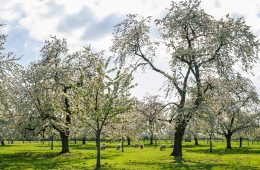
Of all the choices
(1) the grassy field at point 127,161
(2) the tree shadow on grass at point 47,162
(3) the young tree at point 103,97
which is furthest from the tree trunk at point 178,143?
(3) the young tree at point 103,97

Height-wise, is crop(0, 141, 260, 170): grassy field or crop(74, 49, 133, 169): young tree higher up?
crop(74, 49, 133, 169): young tree

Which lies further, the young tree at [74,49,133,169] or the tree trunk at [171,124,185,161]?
the tree trunk at [171,124,185,161]

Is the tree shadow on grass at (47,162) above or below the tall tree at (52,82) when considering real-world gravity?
below

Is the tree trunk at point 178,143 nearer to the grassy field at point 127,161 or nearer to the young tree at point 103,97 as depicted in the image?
the grassy field at point 127,161

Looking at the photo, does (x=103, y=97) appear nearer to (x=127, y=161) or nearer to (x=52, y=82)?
(x=127, y=161)

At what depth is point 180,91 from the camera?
Result: 142ft

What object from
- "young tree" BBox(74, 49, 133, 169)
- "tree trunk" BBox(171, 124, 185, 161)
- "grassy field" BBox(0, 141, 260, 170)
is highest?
"young tree" BBox(74, 49, 133, 169)

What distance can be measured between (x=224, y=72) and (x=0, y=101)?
77.2ft

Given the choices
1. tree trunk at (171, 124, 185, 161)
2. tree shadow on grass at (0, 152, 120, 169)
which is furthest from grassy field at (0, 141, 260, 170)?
tree trunk at (171, 124, 185, 161)

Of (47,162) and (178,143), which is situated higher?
(178,143)

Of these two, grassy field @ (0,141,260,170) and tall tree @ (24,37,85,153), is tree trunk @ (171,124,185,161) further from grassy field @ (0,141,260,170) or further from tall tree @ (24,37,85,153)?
tall tree @ (24,37,85,153)

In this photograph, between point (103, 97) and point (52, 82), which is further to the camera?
point (52, 82)

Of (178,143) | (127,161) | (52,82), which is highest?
(52,82)

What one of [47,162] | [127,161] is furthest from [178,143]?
[47,162]
